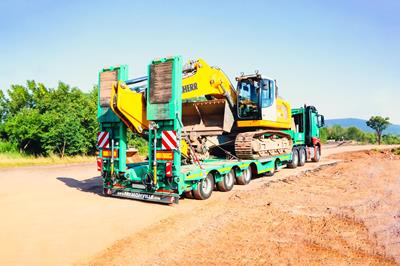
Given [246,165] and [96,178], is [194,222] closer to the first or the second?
[246,165]

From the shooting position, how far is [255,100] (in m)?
12.4

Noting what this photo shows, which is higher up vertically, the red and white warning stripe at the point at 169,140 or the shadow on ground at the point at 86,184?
the red and white warning stripe at the point at 169,140

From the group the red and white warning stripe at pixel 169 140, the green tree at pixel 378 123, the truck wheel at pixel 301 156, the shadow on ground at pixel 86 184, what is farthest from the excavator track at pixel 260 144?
the green tree at pixel 378 123

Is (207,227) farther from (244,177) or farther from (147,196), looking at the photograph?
(244,177)

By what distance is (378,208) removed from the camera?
24.2 feet

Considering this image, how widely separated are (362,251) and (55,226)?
5.14 m

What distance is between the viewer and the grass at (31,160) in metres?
18.6

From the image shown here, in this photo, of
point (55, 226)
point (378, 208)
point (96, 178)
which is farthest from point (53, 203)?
point (378, 208)

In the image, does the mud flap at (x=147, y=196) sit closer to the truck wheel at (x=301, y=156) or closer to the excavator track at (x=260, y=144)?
the excavator track at (x=260, y=144)

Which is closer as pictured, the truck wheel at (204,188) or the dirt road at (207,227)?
the dirt road at (207,227)

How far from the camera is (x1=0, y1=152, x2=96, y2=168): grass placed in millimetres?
18584

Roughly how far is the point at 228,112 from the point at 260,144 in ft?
5.13

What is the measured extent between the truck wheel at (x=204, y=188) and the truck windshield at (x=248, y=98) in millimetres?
3738

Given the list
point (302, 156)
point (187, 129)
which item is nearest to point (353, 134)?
point (302, 156)
